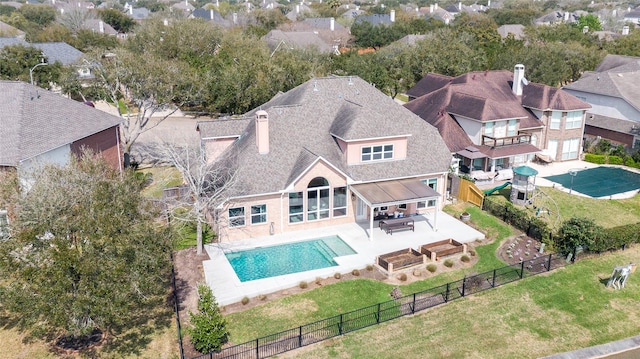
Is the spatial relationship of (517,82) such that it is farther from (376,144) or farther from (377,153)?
(376,144)

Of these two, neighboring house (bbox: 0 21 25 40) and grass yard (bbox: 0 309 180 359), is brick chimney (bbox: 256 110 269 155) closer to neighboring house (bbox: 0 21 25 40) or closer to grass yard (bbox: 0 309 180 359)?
grass yard (bbox: 0 309 180 359)

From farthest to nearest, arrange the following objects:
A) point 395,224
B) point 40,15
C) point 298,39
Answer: point 40,15, point 298,39, point 395,224

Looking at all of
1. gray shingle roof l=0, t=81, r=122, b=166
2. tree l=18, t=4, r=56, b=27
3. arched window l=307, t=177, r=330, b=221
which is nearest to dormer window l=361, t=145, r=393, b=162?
arched window l=307, t=177, r=330, b=221

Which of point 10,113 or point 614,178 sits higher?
point 10,113

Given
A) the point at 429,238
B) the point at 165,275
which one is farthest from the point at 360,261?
the point at 165,275

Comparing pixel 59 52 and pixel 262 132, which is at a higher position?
pixel 262 132

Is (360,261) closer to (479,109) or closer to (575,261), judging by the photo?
(575,261)

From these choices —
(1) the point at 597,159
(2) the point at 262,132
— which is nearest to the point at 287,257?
(2) the point at 262,132
